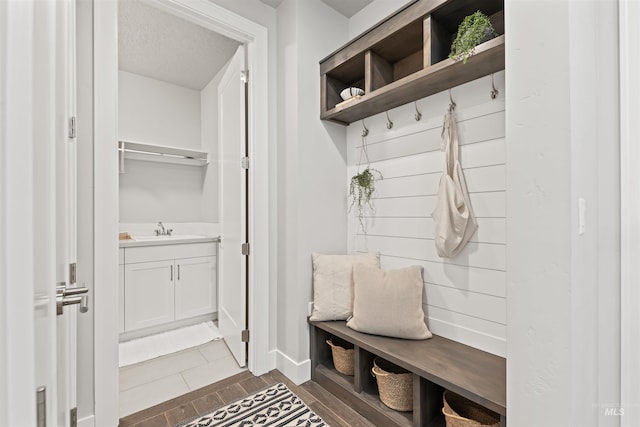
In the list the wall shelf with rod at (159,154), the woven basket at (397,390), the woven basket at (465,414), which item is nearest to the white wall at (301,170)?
the woven basket at (397,390)

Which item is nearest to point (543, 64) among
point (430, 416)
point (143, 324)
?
point (430, 416)

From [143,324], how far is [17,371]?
2.95 metres

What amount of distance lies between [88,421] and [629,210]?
8.33 ft

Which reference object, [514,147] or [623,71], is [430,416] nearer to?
[514,147]

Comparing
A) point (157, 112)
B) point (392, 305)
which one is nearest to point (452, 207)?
point (392, 305)

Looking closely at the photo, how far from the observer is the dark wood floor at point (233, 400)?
1690mm

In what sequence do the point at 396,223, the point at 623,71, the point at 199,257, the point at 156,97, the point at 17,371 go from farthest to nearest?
the point at 156,97
the point at 199,257
the point at 396,223
the point at 623,71
the point at 17,371

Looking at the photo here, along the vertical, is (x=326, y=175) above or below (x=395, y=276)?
above

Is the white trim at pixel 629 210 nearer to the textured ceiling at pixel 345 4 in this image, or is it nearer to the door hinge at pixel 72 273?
the textured ceiling at pixel 345 4

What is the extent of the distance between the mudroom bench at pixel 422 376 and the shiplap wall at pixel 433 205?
0.19 meters

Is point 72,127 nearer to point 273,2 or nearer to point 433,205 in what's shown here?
point 273,2

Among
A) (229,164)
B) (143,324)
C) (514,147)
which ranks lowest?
(143,324)

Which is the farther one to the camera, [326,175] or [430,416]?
[326,175]

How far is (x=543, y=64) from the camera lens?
3.10ft
